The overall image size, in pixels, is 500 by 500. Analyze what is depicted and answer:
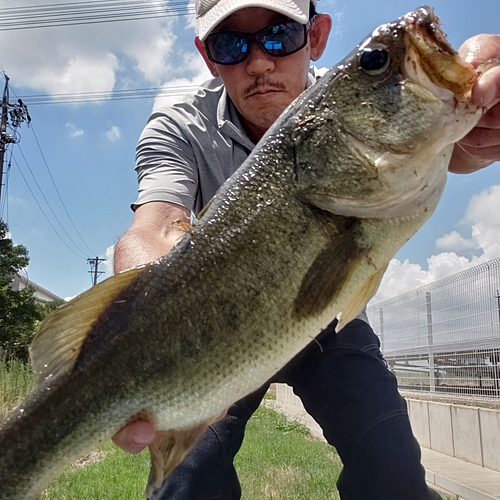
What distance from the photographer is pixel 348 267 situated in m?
2.01

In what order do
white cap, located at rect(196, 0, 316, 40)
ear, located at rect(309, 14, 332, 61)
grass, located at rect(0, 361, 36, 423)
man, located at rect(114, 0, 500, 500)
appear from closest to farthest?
1. man, located at rect(114, 0, 500, 500)
2. white cap, located at rect(196, 0, 316, 40)
3. ear, located at rect(309, 14, 332, 61)
4. grass, located at rect(0, 361, 36, 423)

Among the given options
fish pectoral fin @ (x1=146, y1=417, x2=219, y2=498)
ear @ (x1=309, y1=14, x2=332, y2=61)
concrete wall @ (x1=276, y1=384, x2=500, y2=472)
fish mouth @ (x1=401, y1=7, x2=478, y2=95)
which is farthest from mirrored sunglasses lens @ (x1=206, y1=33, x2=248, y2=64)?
concrete wall @ (x1=276, y1=384, x2=500, y2=472)

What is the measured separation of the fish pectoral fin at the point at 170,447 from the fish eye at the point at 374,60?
1.49 metres

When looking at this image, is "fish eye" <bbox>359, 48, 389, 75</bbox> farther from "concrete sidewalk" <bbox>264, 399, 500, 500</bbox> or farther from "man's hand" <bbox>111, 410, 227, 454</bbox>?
"concrete sidewalk" <bbox>264, 399, 500, 500</bbox>

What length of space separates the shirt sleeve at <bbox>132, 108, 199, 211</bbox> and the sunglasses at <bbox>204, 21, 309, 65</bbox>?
54 centimetres

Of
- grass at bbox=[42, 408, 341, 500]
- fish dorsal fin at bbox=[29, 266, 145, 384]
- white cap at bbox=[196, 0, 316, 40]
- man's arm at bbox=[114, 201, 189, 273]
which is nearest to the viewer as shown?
fish dorsal fin at bbox=[29, 266, 145, 384]

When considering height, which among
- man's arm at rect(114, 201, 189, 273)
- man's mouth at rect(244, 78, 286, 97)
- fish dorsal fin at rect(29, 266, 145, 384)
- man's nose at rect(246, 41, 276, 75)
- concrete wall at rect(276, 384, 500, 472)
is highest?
man's nose at rect(246, 41, 276, 75)

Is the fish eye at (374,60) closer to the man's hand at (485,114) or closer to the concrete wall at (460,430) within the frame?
the man's hand at (485,114)

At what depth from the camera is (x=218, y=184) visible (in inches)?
137

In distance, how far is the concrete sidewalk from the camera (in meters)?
5.80

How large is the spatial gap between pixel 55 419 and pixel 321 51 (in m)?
3.07

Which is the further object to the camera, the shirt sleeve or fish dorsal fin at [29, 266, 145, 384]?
the shirt sleeve

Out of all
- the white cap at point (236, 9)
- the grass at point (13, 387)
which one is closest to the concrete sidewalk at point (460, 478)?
the white cap at point (236, 9)

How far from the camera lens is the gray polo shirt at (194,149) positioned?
10.9 ft
